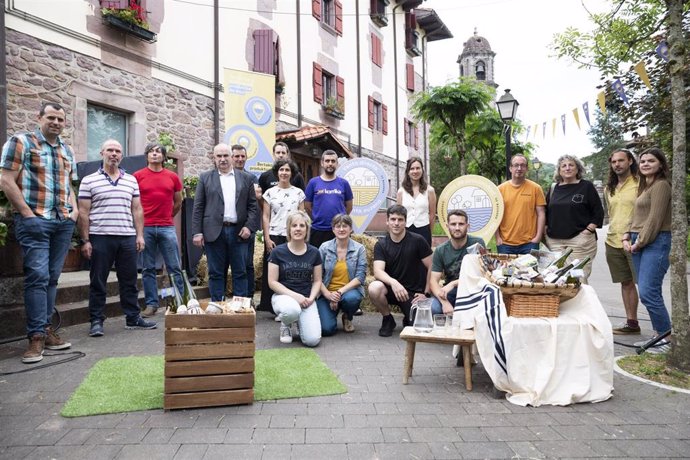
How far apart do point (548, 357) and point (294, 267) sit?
2426 mm

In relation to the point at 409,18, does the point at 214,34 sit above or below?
below

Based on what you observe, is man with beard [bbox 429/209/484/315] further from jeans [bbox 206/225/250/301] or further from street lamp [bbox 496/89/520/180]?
street lamp [bbox 496/89/520/180]

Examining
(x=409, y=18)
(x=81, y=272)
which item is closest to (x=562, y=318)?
→ (x=81, y=272)

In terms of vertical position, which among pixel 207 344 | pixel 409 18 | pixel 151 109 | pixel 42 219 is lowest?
pixel 207 344

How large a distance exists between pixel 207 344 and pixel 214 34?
9559 mm

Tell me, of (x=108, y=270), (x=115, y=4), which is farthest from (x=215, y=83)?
(x=108, y=270)

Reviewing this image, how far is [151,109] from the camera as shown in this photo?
9.57m

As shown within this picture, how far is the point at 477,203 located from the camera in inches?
230

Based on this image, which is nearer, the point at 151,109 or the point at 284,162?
the point at 284,162

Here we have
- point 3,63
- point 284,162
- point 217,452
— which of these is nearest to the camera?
point 217,452

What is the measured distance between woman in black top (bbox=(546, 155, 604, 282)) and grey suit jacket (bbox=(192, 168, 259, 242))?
3.17 metres

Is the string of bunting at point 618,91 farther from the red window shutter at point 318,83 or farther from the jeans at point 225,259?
the red window shutter at point 318,83

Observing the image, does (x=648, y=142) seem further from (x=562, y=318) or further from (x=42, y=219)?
(x=42, y=219)

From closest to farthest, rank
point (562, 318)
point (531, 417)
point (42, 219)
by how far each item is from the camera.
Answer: point (531, 417)
point (562, 318)
point (42, 219)
